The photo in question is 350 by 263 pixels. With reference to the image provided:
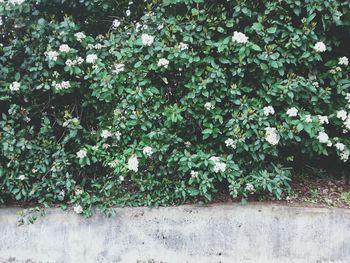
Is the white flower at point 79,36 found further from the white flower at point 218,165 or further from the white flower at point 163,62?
the white flower at point 218,165

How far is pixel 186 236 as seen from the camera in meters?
3.41

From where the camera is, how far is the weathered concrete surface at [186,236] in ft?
10.7

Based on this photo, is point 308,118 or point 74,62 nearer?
point 308,118

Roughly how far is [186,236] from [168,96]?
4.40ft

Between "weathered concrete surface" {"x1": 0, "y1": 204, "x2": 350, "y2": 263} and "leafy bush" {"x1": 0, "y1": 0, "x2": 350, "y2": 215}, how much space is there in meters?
0.19

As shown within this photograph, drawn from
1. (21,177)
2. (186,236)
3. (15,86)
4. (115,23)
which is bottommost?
(186,236)

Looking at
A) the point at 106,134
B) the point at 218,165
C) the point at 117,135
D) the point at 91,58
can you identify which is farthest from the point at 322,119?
the point at 91,58

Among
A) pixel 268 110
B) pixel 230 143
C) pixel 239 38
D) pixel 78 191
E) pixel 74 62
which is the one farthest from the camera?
pixel 78 191

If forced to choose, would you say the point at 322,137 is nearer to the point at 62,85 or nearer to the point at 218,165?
the point at 218,165

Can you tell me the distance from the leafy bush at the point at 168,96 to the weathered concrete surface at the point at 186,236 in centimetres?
19

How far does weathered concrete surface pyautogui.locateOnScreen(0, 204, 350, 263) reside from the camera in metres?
3.25

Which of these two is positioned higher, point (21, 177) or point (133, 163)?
point (133, 163)

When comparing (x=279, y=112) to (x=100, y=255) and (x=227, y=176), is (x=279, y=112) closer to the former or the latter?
(x=227, y=176)

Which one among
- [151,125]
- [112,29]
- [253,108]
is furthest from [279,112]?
[112,29]
